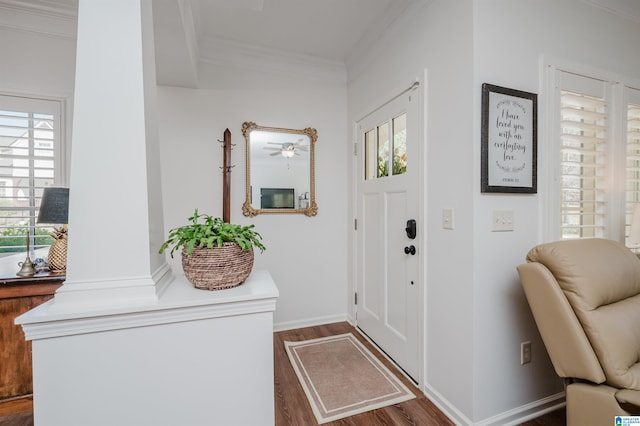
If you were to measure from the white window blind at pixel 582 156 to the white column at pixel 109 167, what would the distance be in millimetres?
2193

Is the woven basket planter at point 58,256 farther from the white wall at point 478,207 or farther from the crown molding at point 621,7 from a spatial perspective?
the crown molding at point 621,7

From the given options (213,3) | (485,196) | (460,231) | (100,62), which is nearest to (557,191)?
(485,196)

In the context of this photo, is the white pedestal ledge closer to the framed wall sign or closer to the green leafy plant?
the green leafy plant

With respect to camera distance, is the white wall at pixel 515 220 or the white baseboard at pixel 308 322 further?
the white baseboard at pixel 308 322

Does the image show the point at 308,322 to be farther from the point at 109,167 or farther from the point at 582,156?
the point at 582,156

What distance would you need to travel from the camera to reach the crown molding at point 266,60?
2514mm

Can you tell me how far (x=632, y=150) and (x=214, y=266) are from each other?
2790 millimetres

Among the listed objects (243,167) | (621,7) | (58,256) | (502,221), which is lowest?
(58,256)

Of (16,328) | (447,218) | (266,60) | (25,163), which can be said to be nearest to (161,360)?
(16,328)

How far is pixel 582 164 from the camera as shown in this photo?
178 cm

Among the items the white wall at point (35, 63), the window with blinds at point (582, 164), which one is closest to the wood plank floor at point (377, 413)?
the window with blinds at point (582, 164)

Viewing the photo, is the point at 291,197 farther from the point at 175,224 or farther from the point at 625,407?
the point at 625,407

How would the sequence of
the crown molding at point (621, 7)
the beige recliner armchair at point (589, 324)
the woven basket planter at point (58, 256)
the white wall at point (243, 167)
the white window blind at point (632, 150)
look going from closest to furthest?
the beige recliner armchair at point (589, 324) → the woven basket planter at point (58, 256) → the crown molding at point (621, 7) → the white window blind at point (632, 150) → the white wall at point (243, 167)

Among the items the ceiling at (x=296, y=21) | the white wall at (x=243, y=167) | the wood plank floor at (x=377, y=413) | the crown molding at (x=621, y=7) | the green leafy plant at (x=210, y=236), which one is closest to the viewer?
the green leafy plant at (x=210, y=236)
